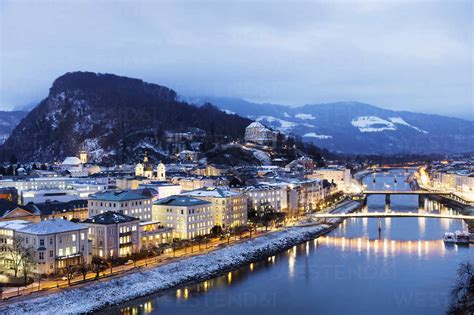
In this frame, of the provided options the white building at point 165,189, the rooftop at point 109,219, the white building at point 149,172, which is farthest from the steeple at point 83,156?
the rooftop at point 109,219

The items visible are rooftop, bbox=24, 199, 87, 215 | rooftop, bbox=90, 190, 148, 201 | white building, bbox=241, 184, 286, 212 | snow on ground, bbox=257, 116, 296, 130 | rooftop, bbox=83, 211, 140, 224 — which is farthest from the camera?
snow on ground, bbox=257, 116, 296, 130

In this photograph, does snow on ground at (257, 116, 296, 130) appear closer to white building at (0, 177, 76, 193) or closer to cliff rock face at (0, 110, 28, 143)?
cliff rock face at (0, 110, 28, 143)

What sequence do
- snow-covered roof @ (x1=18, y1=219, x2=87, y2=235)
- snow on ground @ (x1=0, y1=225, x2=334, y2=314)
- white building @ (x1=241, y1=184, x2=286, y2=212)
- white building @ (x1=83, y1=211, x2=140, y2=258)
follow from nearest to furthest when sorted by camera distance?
snow on ground @ (x1=0, y1=225, x2=334, y2=314) → snow-covered roof @ (x1=18, y1=219, x2=87, y2=235) → white building @ (x1=83, y1=211, x2=140, y2=258) → white building @ (x1=241, y1=184, x2=286, y2=212)

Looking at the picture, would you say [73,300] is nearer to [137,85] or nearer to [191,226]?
[191,226]

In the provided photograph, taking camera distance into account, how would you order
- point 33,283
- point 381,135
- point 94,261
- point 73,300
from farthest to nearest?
point 381,135 → point 94,261 → point 33,283 → point 73,300

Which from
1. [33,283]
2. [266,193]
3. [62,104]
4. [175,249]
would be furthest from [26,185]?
[62,104]

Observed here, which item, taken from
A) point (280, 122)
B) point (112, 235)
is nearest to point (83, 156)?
point (112, 235)

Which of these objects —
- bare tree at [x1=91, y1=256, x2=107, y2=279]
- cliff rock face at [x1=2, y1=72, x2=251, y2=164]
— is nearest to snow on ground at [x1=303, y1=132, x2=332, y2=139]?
cliff rock face at [x1=2, y1=72, x2=251, y2=164]

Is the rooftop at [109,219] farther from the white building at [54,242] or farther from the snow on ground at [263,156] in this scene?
the snow on ground at [263,156]
